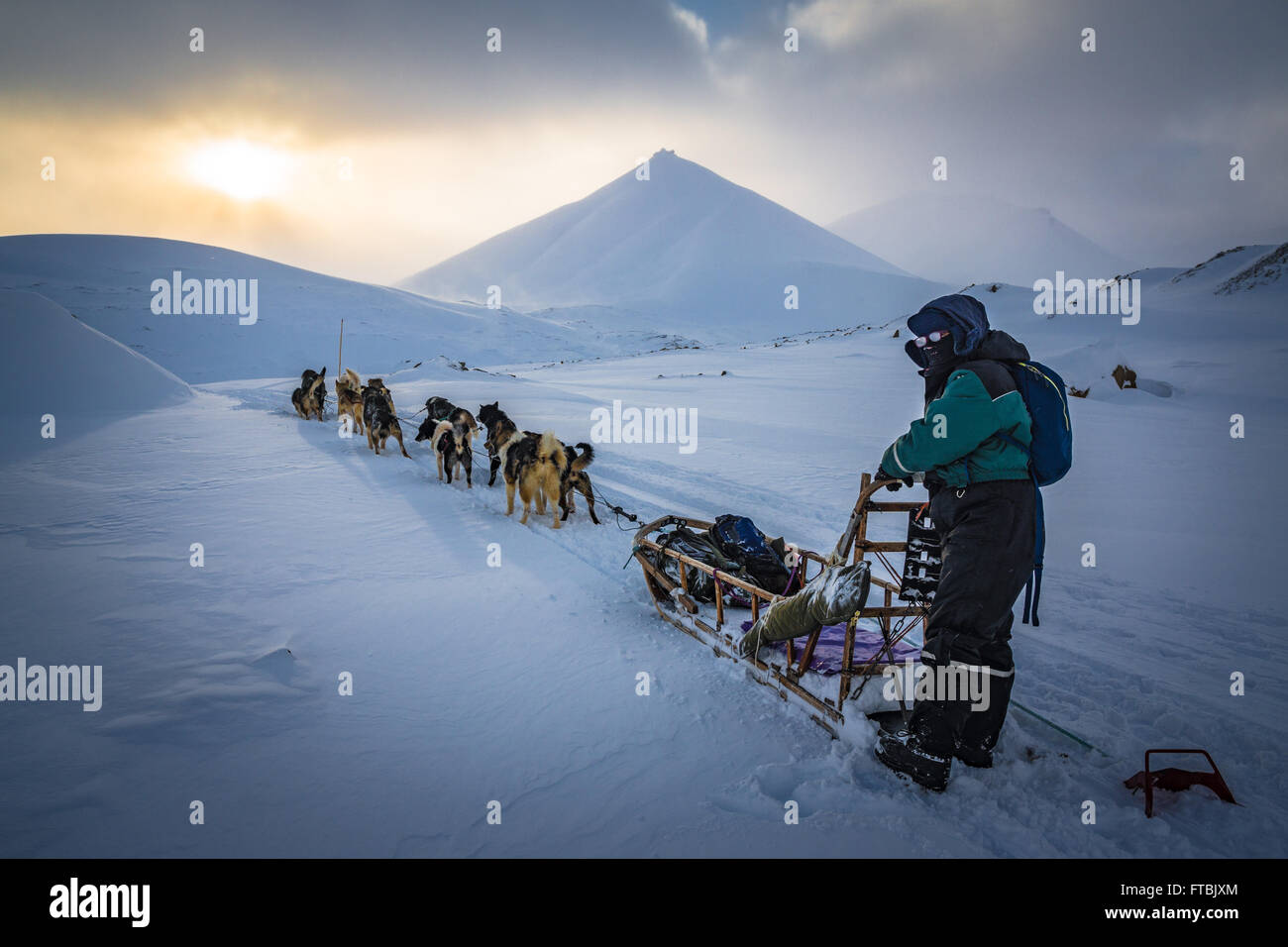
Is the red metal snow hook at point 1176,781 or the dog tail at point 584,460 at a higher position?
the dog tail at point 584,460

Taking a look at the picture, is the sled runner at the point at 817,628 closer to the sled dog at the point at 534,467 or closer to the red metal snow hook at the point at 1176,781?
the red metal snow hook at the point at 1176,781

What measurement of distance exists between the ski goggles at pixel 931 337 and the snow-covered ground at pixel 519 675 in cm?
182

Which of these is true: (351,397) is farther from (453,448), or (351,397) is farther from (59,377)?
(59,377)

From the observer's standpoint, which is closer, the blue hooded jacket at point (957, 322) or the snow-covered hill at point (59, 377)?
the blue hooded jacket at point (957, 322)

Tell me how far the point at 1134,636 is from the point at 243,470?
992cm

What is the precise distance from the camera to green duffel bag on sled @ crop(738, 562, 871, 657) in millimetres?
2604

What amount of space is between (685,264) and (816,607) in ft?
334

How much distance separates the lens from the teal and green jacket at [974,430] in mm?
2314

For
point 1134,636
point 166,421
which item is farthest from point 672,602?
point 166,421

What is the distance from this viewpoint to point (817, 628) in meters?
2.93

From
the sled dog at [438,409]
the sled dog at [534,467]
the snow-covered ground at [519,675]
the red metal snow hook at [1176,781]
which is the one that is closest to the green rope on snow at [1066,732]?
the snow-covered ground at [519,675]

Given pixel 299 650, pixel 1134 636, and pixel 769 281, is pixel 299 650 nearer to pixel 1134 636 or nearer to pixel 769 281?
pixel 1134 636

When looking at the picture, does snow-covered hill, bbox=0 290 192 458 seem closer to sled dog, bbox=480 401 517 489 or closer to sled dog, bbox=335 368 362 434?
sled dog, bbox=335 368 362 434

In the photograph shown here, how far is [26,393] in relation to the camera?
10.7 meters
